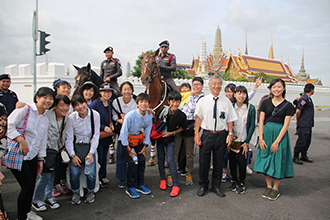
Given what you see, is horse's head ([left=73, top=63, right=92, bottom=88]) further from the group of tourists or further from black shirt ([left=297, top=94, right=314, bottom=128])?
black shirt ([left=297, top=94, right=314, bottom=128])

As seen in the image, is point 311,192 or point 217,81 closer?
point 217,81

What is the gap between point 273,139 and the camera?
3.55m

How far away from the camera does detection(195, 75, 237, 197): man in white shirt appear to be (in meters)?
3.48

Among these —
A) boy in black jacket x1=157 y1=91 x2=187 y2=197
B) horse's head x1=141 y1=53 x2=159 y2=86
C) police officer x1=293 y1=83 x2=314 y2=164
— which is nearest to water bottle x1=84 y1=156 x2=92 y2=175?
boy in black jacket x1=157 y1=91 x2=187 y2=197

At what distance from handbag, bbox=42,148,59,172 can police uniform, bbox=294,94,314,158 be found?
5.56 meters

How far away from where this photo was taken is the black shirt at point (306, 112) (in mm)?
5539

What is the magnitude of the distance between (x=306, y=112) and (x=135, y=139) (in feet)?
15.5

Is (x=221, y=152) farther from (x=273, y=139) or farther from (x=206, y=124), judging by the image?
(x=273, y=139)

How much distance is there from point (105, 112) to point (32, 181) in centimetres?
172

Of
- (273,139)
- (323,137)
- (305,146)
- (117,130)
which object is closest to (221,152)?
(273,139)

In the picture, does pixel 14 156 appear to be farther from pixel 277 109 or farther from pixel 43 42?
pixel 43 42

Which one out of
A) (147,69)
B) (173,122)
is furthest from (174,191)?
(147,69)

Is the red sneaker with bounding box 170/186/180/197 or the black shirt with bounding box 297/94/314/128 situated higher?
the black shirt with bounding box 297/94/314/128

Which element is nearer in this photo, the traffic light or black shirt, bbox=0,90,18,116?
black shirt, bbox=0,90,18,116
